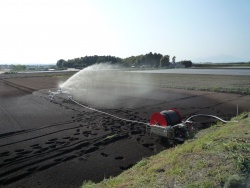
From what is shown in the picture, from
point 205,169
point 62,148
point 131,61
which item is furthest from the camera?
point 131,61

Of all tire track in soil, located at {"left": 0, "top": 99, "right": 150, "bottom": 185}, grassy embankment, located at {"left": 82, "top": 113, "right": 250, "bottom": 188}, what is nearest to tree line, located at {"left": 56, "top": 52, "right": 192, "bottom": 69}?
tire track in soil, located at {"left": 0, "top": 99, "right": 150, "bottom": 185}

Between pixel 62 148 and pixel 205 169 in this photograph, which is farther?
pixel 62 148

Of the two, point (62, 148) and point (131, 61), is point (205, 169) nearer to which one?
point (62, 148)

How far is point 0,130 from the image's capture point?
41.1 ft

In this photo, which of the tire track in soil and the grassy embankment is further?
the tire track in soil

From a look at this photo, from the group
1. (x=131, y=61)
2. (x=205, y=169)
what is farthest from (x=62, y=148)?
(x=131, y=61)

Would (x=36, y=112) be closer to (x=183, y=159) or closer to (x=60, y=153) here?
(x=60, y=153)

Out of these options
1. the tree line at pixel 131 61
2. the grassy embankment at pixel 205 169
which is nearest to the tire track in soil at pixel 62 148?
the grassy embankment at pixel 205 169

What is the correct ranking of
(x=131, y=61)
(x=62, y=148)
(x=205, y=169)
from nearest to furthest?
(x=205, y=169) < (x=62, y=148) < (x=131, y=61)

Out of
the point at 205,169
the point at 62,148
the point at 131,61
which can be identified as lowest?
the point at 62,148

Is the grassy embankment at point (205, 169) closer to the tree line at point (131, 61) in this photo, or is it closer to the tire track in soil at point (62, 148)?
the tire track in soil at point (62, 148)

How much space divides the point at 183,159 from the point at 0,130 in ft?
33.1

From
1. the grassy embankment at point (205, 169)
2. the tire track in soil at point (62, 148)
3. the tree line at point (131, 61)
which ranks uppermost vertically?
the tree line at point (131, 61)

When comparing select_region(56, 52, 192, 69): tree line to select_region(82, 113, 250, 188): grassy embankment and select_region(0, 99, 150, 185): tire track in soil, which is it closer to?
select_region(0, 99, 150, 185): tire track in soil
